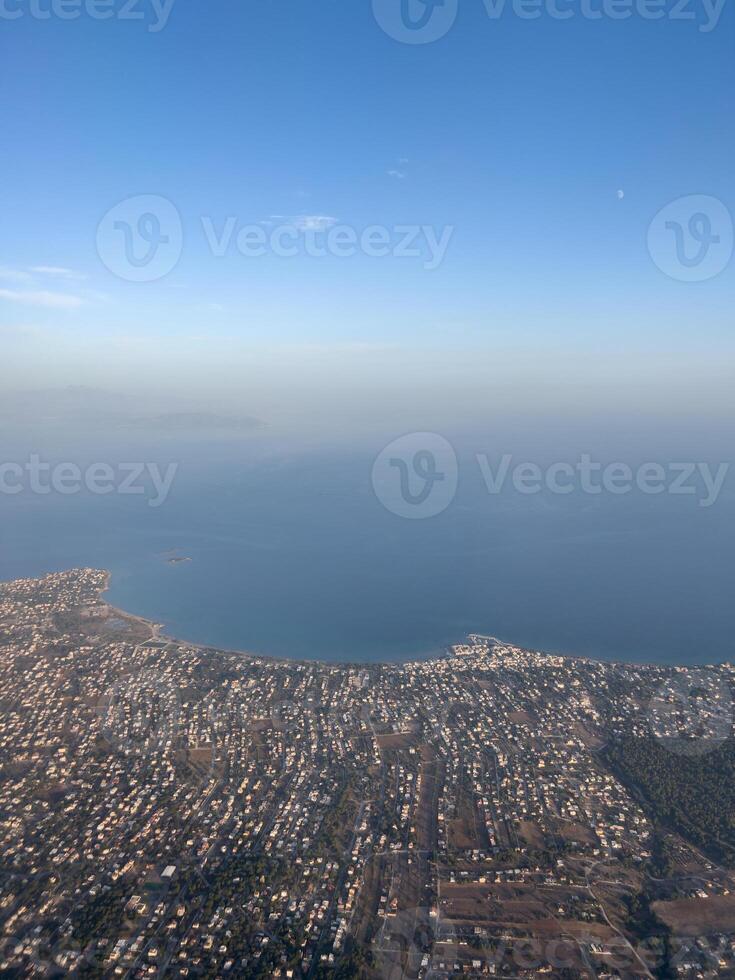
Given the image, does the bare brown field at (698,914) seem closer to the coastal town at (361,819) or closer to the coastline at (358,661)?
the coastal town at (361,819)

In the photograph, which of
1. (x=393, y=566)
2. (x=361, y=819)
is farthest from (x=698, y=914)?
(x=393, y=566)

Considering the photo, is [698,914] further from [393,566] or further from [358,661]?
[393,566]

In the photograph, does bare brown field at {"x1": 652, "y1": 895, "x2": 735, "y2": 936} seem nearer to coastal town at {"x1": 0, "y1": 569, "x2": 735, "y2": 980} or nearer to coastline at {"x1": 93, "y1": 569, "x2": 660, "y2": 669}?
coastal town at {"x1": 0, "y1": 569, "x2": 735, "y2": 980}

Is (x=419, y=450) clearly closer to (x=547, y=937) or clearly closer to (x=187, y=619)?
(x=187, y=619)

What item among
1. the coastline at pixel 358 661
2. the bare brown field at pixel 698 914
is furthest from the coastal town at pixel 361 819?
the coastline at pixel 358 661

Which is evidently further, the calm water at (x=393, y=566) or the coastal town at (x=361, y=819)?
the calm water at (x=393, y=566)

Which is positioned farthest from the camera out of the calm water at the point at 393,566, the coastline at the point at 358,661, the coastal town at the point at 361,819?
the calm water at the point at 393,566
